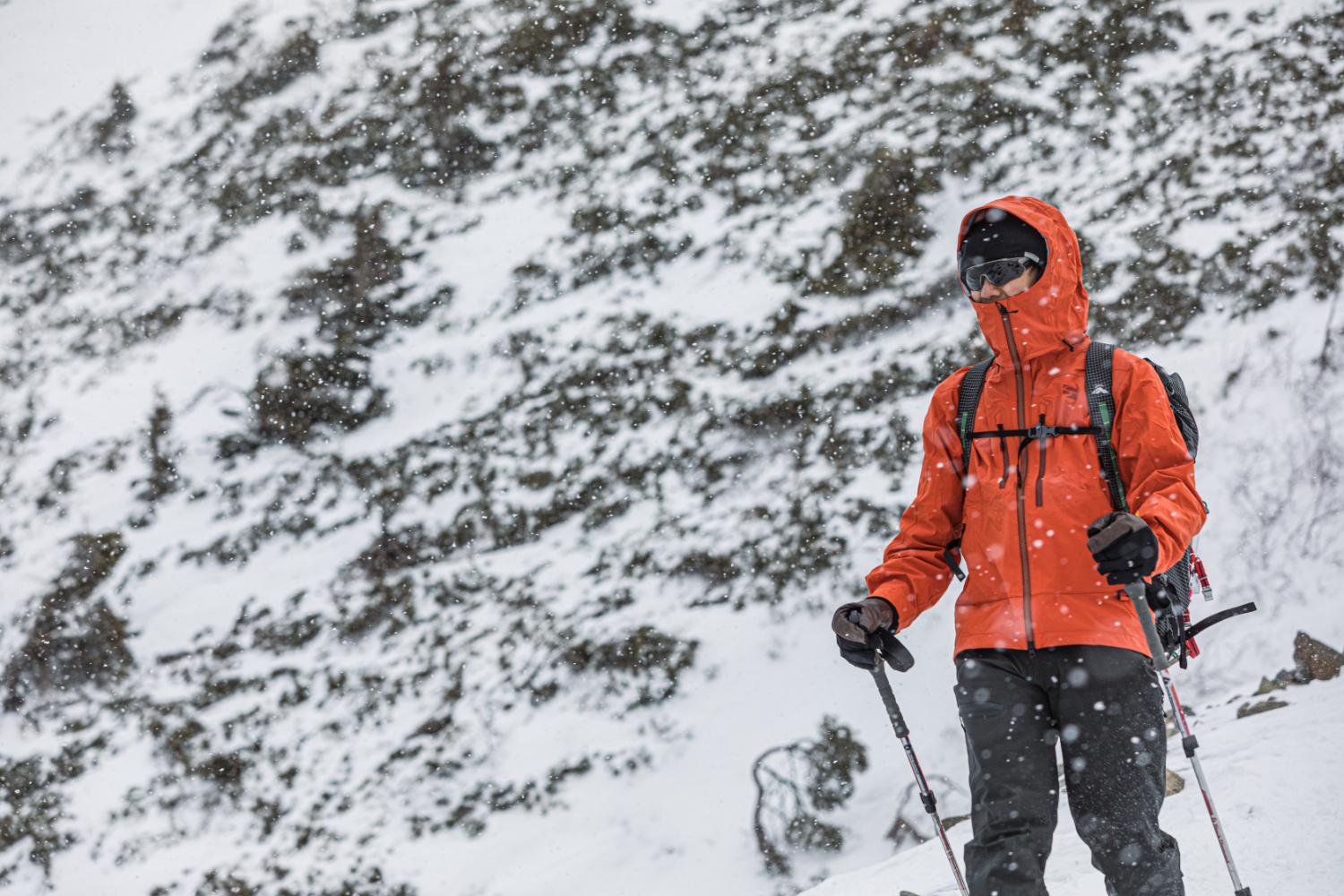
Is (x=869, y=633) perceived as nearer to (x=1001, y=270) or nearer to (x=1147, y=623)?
(x=1147, y=623)

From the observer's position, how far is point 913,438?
670 cm

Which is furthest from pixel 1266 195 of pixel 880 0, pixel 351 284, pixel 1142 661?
pixel 351 284

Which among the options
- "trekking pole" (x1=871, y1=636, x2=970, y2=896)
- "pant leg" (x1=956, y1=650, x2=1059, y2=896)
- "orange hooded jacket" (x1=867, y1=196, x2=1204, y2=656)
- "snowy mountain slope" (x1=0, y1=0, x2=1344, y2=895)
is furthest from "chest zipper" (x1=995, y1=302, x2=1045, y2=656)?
"snowy mountain slope" (x1=0, y1=0, x2=1344, y2=895)

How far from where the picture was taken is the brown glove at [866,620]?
235 centimetres

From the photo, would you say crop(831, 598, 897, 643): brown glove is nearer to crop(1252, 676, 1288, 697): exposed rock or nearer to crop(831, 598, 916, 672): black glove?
crop(831, 598, 916, 672): black glove

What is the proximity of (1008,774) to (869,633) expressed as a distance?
524 millimetres

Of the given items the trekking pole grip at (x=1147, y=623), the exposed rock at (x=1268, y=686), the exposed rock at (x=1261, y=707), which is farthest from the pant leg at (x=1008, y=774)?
the exposed rock at (x=1268, y=686)

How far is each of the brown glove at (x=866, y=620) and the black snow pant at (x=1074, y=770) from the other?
34 centimetres

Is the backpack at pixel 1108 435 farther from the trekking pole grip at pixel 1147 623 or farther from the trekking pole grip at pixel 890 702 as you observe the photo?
the trekking pole grip at pixel 890 702

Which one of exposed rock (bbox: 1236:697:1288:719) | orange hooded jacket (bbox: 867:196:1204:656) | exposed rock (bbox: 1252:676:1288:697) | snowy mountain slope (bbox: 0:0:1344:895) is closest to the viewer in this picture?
orange hooded jacket (bbox: 867:196:1204:656)

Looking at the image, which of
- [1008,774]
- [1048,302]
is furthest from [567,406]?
[1008,774]

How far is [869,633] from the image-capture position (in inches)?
93.1

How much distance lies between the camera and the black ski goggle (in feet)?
7.77

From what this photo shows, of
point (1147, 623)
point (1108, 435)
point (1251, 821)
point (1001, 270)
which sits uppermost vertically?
point (1001, 270)
